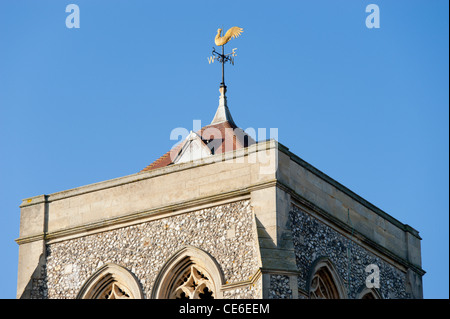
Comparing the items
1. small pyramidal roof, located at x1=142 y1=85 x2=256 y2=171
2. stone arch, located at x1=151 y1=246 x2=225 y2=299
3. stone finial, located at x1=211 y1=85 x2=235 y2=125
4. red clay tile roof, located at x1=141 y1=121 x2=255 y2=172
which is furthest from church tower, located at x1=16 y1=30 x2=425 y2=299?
stone finial, located at x1=211 y1=85 x2=235 y2=125

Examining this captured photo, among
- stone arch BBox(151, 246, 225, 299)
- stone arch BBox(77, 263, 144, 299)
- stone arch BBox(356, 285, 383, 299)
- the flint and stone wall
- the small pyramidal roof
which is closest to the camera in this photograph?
the flint and stone wall

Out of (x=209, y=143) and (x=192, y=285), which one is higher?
(x=209, y=143)

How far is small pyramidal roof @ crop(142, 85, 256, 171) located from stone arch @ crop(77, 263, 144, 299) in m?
4.50

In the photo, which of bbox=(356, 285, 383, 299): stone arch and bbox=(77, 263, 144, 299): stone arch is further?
bbox=(356, 285, 383, 299): stone arch

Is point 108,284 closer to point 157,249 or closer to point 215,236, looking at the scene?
→ point 157,249

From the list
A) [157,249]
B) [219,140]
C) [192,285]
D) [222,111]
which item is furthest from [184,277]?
[222,111]

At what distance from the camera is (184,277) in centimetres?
3916

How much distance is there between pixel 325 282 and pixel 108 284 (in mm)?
5307

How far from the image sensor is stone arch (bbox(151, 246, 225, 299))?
127 ft

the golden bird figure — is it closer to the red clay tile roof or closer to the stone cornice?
the red clay tile roof

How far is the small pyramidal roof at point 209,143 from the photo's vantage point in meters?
43.2
